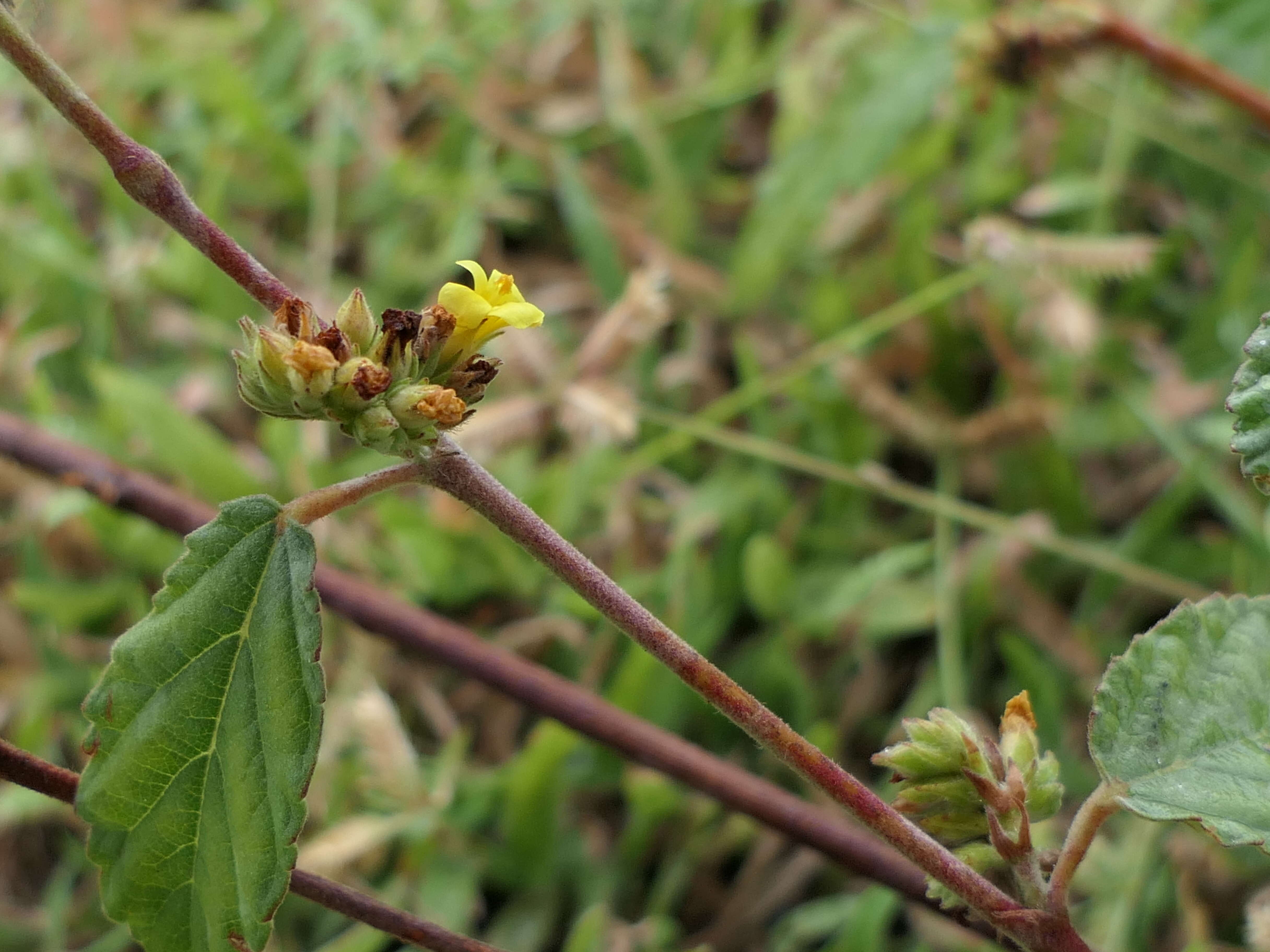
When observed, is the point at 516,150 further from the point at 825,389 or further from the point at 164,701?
A: the point at 164,701

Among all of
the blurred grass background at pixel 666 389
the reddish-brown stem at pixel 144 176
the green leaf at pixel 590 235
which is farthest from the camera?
the green leaf at pixel 590 235

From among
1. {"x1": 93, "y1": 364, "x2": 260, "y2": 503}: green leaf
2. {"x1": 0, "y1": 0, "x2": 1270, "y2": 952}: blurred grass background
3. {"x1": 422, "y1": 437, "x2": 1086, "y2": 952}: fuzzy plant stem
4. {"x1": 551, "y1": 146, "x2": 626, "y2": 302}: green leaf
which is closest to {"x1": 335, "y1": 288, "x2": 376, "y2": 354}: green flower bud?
{"x1": 422, "y1": 437, "x2": 1086, "y2": 952}: fuzzy plant stem

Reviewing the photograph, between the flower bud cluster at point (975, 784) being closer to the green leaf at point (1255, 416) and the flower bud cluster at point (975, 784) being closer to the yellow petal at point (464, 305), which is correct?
the green leaf at point (1255, 416)

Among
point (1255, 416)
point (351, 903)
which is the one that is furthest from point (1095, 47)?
point (351, 903)

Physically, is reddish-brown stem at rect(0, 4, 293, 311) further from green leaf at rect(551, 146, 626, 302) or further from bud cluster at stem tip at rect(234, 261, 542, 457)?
green leaf at rect(551, 146, 626, 302)

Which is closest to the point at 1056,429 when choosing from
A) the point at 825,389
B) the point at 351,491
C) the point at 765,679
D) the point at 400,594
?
the point at 825,389

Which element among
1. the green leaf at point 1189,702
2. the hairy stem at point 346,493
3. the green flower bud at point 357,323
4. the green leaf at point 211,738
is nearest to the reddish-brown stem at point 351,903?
the green leaf at point 211,738
